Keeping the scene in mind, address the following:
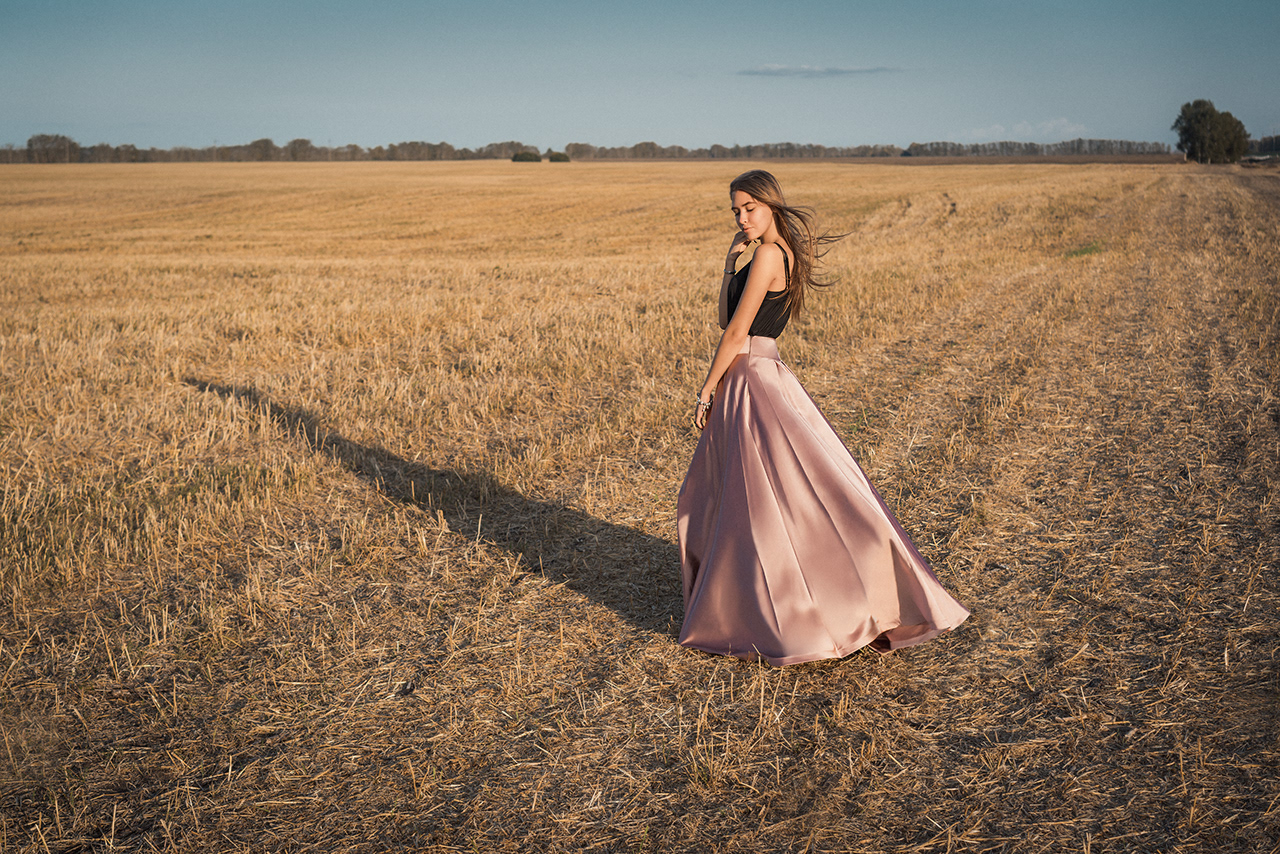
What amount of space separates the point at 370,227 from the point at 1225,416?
31.3 metres

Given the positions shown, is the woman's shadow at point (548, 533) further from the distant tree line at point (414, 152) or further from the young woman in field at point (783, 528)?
the distant tree line at point (414, 152)

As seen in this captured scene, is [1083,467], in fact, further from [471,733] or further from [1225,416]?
[471,733]

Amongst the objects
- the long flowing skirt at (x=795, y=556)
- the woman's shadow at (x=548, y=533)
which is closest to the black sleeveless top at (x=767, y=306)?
the long flowing skirt at (x=795, y=556)

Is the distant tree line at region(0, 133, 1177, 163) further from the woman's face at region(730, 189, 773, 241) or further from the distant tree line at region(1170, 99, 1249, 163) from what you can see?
the woman's face at region(730, 189, 773, 241)

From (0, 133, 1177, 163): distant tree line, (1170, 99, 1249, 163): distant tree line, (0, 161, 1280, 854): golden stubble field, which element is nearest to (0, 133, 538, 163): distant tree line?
(0, 133, 1177, 163): distant tree line

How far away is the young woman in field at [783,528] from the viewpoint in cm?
394

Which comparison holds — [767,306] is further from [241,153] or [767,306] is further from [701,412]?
[241,153]

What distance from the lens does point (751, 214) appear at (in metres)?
3.91

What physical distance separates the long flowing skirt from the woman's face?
0.56m

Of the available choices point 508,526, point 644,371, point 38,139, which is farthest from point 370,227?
point 38,139

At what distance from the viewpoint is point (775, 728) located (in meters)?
3.62

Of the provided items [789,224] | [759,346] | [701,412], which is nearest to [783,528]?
[701,412]

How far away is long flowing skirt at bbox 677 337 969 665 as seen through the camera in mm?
3945

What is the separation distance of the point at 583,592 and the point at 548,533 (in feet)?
3.00
